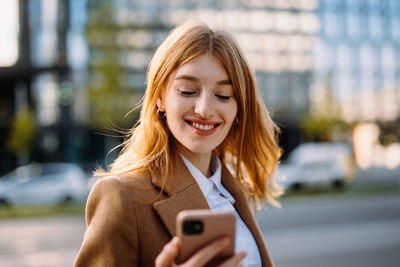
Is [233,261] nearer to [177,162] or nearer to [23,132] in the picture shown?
[177,162]

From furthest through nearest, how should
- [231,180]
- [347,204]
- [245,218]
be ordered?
[347,204], [231,180], [245,218]

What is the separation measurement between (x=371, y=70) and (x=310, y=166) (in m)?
31.1

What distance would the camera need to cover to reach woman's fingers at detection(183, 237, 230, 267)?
51.1 inches

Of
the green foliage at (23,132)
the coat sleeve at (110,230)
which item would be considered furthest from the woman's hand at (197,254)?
the green foliage at (23,132)

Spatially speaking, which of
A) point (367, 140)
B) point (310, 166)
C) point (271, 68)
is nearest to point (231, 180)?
point (310, 166)

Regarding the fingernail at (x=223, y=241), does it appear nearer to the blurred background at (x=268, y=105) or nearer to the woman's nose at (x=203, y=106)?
the woman's nose at (x=203, y=106)

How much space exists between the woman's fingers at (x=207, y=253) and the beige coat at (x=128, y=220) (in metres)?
0.36

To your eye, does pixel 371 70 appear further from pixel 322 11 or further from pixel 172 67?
pixel 172 67

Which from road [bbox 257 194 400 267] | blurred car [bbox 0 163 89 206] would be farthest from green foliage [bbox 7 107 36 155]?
road [bbox 257 194 400 267]

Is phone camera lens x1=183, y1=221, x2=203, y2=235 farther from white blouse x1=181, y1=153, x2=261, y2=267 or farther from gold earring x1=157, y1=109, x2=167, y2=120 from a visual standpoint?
gold earring x1=157, y1=109, x2=167, y2=120

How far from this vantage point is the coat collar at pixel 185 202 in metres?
1.69

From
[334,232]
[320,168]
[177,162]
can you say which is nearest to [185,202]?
[177,162]

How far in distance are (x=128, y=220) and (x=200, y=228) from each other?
0.42 metres

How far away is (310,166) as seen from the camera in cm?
1964
